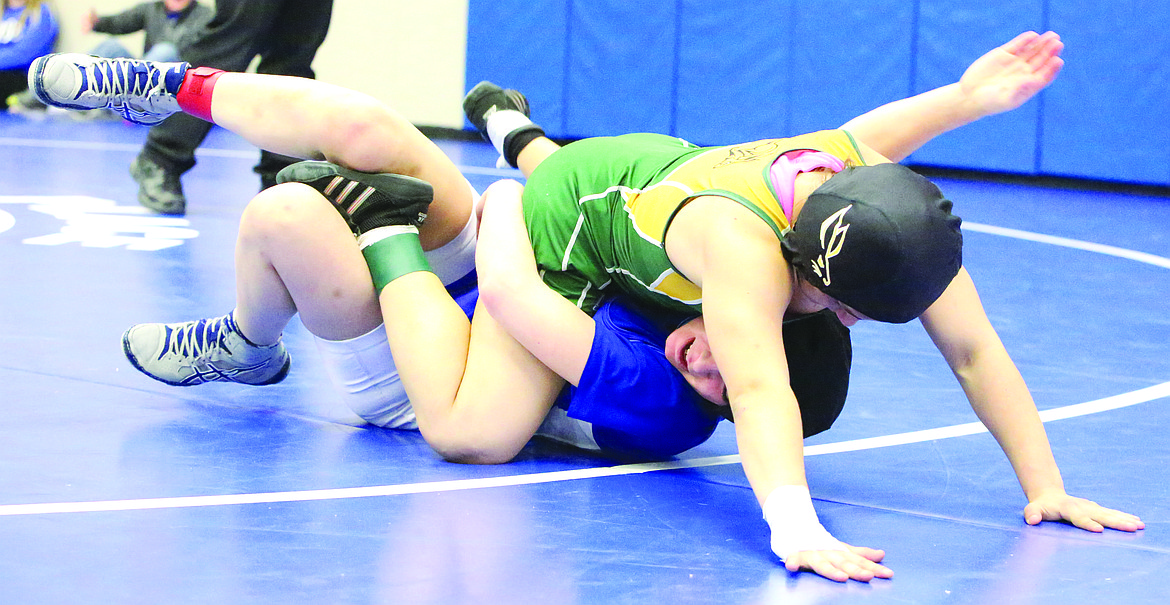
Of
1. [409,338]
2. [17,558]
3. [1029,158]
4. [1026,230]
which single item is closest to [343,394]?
[409,338]

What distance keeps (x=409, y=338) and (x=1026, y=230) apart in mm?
3560

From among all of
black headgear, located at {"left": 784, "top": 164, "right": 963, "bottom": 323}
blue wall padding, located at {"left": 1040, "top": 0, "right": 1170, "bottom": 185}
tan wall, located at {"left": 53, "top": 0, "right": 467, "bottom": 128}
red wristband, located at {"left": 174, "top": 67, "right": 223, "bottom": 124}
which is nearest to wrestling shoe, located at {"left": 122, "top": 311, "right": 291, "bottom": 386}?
red wristband, located at {"left": 174, "top": 67, "right": 223, "bottom": 124}

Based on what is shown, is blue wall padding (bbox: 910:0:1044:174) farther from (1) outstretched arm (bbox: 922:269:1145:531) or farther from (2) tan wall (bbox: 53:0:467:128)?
(1) outstretched arm (bbox: 922:269:1145:531)

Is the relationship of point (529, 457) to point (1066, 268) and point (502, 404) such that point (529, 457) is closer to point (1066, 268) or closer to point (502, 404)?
point (502, 404)

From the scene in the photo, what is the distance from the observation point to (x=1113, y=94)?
260 inches

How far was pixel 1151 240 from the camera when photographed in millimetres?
4836

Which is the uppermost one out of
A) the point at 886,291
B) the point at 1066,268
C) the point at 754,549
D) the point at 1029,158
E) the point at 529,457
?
the point at 886,291

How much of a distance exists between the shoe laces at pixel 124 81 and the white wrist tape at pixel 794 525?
4.44 feet

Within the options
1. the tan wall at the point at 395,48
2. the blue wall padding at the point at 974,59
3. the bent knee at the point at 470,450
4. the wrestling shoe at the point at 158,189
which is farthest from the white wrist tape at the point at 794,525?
the tan wall at the point at 395,48

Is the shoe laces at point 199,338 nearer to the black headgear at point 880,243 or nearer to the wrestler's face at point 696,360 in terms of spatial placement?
the wrestler's face at point 696,360

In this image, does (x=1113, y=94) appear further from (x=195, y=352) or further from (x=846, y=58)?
(x=195, y=352)

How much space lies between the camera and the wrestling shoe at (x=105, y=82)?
2236mm

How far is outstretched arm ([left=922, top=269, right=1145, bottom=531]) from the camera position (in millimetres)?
1845

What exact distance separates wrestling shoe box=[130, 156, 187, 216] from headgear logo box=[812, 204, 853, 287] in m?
3.25
